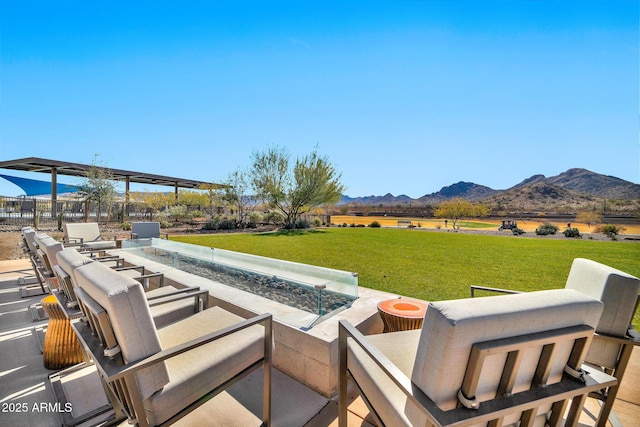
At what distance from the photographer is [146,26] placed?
7852 millimetres

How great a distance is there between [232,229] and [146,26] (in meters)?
11.6

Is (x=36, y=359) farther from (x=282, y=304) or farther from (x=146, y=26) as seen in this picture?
(x=146, y=26)

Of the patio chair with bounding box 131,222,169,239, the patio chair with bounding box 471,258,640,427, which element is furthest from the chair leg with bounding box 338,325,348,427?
the patio chair with bounding box 131,222,169,239

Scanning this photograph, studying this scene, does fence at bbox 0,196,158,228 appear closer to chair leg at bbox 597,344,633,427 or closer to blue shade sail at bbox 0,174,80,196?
chair leg at bbox 597,344,633,427

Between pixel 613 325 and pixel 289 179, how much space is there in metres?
18.0

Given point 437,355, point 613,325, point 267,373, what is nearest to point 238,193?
point 267,373

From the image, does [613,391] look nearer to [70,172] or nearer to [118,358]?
[118,358]

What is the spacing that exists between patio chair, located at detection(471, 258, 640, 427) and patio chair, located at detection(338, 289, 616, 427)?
70cm

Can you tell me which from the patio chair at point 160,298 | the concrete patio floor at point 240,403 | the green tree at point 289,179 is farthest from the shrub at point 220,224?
the patio chair at point 160,298

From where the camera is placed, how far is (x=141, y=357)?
1.21 metres

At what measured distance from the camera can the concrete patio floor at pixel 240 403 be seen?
71.2 inches

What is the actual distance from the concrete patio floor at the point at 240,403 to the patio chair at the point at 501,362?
1.06m

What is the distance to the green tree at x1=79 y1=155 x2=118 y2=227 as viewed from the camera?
563 inches

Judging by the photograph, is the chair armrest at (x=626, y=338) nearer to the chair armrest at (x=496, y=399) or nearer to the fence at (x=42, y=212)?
the chair armrest at (x=496, y=399)
